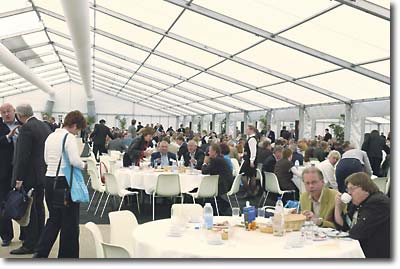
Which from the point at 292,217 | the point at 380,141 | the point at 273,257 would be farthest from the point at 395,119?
the point at 380,141

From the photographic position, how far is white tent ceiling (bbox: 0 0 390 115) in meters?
8.39

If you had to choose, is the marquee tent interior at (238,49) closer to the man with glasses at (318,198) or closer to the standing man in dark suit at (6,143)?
the standing man in dark suit at (6,143)

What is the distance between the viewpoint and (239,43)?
10.8m

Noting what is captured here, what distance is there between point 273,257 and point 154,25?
8.97 metres

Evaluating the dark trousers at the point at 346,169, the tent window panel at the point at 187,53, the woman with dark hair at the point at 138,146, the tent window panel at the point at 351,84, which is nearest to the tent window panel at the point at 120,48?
the tent window panel at the point at 187,53

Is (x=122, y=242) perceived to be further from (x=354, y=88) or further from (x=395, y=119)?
(x=354, y=88)

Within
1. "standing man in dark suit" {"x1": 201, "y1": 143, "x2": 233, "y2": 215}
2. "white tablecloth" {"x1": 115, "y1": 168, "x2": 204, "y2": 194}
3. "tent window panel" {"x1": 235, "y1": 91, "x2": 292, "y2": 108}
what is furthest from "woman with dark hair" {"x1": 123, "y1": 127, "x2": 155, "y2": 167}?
"tent window panel" {"x1": 235, "y1": 91, "x2": 292, "y2": 108}

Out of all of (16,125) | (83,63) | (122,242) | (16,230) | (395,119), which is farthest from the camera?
(83,63)

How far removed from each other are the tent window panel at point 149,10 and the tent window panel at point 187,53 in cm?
134

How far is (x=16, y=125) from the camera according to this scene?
5090mm

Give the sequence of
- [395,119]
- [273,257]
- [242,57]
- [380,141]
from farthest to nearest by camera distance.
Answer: [242,57], [380,141], [395,119], [273,257]

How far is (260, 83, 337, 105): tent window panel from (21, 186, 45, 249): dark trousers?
970cm

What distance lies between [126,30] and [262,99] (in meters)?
6.70

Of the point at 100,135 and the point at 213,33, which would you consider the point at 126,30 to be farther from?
the point at 100,135
